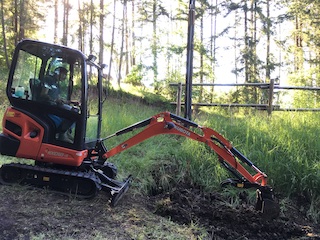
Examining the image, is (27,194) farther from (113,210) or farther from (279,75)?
(279,75)

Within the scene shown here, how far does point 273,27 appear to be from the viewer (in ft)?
69.5

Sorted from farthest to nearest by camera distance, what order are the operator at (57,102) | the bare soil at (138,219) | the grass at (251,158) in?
the grass at (251,158) < the operator at (57,102) < the bare soil at (138,219)

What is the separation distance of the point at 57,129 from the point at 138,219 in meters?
1.74

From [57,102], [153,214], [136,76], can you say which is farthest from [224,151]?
[136,76]

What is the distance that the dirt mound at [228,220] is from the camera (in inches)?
160

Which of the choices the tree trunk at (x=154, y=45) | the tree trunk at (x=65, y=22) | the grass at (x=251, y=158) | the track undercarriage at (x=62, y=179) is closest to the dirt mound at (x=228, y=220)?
the grass at (x=251, y=158)

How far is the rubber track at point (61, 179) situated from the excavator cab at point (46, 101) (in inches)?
7.1

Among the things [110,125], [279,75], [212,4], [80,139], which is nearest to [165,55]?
[212,4]

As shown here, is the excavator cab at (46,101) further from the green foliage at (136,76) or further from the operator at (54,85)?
the green foliage at (136,76)

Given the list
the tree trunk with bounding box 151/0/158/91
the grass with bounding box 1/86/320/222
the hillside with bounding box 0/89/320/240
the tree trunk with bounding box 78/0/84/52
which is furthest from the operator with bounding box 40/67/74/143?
the tree trunk with bounding box 78/0/84/52

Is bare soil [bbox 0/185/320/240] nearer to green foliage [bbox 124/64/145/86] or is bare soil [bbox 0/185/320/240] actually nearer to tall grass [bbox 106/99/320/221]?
tall grass [bbox 106/99/320/221]

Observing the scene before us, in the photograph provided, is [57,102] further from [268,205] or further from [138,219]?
[268,205]

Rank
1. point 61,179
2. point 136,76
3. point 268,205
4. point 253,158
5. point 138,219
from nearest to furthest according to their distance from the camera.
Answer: point 138,219 → point 268,205 → point 61,179 → point 253,158 → point 136,76

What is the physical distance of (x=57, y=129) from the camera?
454cm
